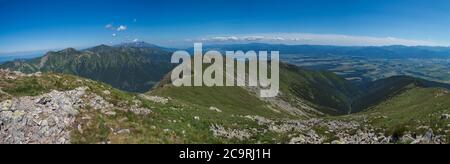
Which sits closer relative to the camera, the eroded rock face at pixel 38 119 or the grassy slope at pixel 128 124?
the eroded rock face at pixel 38 119

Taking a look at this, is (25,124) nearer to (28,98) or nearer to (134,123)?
(28,98)

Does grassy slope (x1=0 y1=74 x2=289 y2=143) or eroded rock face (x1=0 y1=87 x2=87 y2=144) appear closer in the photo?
eroded rock face (x1=0 y1=87 x2=87 y2=144)

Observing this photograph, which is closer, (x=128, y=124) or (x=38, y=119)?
(x=38, y=119)

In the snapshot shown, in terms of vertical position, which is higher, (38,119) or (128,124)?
(38,119)
